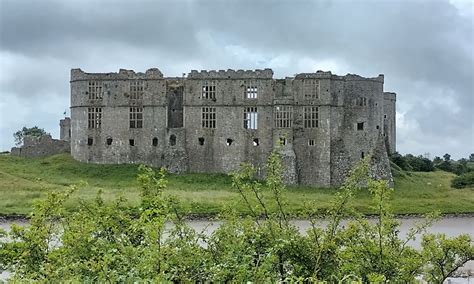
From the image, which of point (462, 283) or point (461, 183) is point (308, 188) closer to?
point (461, 183)

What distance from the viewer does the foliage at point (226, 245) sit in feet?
38.6

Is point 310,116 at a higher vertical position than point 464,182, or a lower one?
higher

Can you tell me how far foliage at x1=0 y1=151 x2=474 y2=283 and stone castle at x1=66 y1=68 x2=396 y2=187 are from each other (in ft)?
142

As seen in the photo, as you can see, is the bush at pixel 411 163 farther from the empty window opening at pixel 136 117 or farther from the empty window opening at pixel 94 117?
the empty window opening at pixel 94 117

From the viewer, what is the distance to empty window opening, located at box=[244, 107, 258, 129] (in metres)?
58.7

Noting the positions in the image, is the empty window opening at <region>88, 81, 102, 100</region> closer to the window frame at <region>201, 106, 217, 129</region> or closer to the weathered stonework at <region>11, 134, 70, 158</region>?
the weathered stonework at <region>11, 134, 70, 158</region>

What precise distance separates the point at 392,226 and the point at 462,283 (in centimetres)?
1090

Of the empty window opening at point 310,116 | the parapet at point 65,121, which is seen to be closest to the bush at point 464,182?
the empty window opening at point 310,116

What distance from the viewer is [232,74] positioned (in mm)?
58938

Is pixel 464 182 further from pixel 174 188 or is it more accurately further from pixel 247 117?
pixel 174 188

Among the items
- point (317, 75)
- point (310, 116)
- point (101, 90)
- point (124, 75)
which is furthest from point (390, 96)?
point (101, 90)

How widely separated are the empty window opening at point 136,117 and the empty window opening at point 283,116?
509 inches

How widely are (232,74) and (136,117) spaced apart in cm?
1016

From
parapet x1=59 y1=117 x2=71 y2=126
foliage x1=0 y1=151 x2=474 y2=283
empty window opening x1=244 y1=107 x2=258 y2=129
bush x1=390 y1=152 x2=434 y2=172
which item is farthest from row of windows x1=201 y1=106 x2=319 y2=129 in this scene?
foliage x1=0 y1=151 x2=474 y2=283
